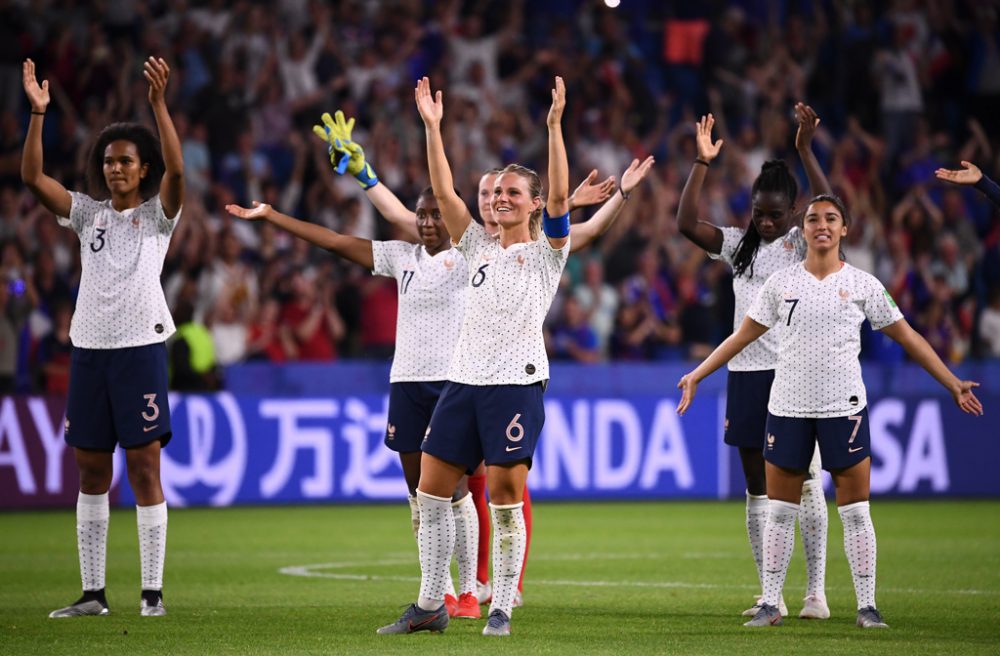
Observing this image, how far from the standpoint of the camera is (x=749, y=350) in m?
10.0

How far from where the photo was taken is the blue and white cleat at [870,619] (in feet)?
29.3

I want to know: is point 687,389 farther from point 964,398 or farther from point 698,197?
point 964,398

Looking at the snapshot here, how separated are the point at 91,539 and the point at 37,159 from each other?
2164 mm

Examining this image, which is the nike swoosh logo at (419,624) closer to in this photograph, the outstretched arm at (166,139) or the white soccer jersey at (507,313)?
the white soccer jersey at (507,313)

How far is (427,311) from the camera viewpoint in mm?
9930

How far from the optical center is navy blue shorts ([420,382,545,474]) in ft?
27.6

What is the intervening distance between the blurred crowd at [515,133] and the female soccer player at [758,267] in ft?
28.6

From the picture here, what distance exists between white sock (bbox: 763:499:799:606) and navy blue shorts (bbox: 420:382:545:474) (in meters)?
1.52

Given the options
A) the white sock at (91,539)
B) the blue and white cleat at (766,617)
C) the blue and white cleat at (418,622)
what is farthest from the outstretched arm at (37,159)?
the blue and white cleat at (766,617)

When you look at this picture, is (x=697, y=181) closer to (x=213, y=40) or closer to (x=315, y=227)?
(x=315, y=227)

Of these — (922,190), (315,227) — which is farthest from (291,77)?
(315,227)

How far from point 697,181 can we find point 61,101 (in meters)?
12.1

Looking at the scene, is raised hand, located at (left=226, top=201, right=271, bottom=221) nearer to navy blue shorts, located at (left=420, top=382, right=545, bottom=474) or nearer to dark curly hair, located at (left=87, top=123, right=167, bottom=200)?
dark curly hair, located at (left=87, top=123, right=167, bottom=200)

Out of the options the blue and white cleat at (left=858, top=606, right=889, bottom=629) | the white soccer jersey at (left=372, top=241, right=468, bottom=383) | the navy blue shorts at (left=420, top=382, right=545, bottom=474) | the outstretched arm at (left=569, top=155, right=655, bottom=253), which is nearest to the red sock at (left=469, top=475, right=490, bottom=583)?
the white soccer jersey at (left=372, top=241, right=468, bottom=383)
